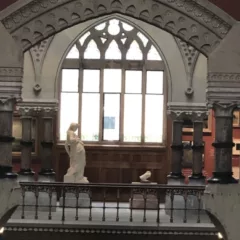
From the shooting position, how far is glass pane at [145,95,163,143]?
2122 centimetres

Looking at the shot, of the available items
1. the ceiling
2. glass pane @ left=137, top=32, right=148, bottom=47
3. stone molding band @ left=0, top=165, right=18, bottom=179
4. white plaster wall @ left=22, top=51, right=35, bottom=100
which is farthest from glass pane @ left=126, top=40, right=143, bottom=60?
stone molding band @ left=0, top=165, right=18, bottom=179

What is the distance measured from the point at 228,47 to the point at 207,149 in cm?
1103

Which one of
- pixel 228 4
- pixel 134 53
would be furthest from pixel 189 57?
pixel 228 4

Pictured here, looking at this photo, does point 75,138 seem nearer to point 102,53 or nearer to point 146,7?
point 102,53

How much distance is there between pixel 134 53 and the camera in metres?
21.2

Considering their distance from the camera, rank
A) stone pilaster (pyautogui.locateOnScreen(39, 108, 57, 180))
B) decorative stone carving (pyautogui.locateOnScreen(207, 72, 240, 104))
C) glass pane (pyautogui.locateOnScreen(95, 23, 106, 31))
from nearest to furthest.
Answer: decorative stone carving (pyautogui.locateOnScreen(207, 72, 240, 104)), stone pilaster (pyautogui.locateOnScreen(39, 108, 57, 180)), glass pane (pyautogui.locateOnScreen(95, 23, 106, 31))

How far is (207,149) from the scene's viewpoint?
21094mm

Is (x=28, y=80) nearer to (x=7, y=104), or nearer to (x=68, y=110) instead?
(x=68, y=110)

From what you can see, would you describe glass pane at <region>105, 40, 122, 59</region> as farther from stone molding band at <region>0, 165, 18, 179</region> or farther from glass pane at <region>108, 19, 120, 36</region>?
stone molding band at <region>0, 165, 18, 179</region>

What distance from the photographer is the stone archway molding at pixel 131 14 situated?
10320mm

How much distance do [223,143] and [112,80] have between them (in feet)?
35.7

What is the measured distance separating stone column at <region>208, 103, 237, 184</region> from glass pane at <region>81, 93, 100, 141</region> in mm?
10720

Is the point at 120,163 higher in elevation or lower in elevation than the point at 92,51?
lower

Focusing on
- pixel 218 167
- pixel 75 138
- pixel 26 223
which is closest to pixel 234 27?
pixel 218 167
